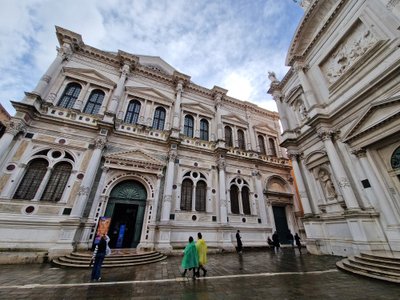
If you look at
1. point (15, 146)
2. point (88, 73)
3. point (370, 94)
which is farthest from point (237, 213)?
point (88, 73)

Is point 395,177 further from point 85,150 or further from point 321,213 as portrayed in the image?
point 85,150

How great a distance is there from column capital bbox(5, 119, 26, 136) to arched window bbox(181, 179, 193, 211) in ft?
32.0

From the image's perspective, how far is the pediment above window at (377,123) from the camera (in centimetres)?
740

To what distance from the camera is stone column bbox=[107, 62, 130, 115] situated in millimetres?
12375

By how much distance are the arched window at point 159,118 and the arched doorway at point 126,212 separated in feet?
15.8

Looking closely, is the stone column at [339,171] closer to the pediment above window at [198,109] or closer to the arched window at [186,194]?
the arched window at [186,194]

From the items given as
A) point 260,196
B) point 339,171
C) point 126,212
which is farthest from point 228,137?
point 126,212

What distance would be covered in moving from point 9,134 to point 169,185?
28.9 ft

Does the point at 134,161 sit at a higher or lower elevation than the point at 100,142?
lower

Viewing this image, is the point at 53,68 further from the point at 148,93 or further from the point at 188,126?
the point at 188,126

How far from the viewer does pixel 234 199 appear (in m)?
14.0

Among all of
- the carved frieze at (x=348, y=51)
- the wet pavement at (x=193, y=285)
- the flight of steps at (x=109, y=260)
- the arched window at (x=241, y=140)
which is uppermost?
the carved frieze at (x=348, y=51)

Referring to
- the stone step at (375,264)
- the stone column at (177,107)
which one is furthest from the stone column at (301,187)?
the stone column at (177,107)

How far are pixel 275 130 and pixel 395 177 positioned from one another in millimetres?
12093
